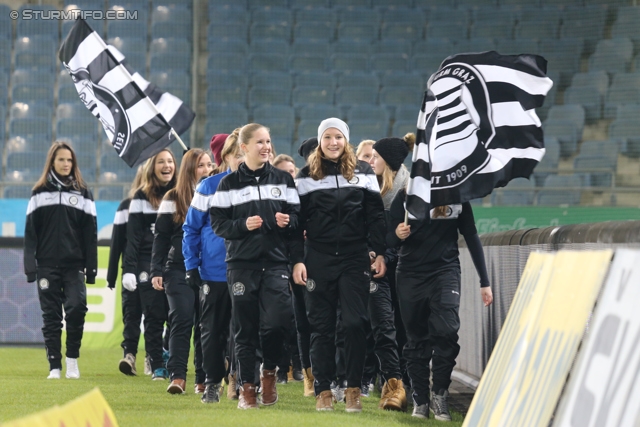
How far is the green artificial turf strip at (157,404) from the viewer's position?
5836mm

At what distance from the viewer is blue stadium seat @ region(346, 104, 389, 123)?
1791 cm

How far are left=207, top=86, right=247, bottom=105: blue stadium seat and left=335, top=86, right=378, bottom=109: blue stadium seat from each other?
5.67 feet

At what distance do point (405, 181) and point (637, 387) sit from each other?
17.0 feet

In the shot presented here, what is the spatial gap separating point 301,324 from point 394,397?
1.72m

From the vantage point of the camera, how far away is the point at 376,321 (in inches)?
285

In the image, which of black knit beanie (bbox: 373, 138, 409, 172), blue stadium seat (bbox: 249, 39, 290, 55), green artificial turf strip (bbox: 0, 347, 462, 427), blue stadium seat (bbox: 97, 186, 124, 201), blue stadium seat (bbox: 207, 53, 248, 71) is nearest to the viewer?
green artificial turf strip (bbox: 0, 347, 462, 427)

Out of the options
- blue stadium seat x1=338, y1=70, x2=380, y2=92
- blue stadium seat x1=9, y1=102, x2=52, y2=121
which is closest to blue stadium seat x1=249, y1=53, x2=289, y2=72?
blue stadium seat x1=338, y1=70, x2=380, y2=92

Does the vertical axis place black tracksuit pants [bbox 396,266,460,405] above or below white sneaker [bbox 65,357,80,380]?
above

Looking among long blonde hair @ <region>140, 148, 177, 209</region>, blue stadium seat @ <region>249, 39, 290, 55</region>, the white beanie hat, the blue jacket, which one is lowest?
the blue jacket

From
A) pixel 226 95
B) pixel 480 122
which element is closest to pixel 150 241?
pixel 480 122

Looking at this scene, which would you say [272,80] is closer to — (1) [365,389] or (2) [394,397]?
(1) [365,389]

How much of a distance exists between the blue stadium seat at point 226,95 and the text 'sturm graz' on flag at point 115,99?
24.8 feet

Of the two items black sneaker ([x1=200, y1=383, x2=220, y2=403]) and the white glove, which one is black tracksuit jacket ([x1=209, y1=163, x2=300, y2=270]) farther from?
the white glove

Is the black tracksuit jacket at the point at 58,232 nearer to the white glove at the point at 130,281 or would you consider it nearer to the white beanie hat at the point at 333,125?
the white glove at the point at 130,281
